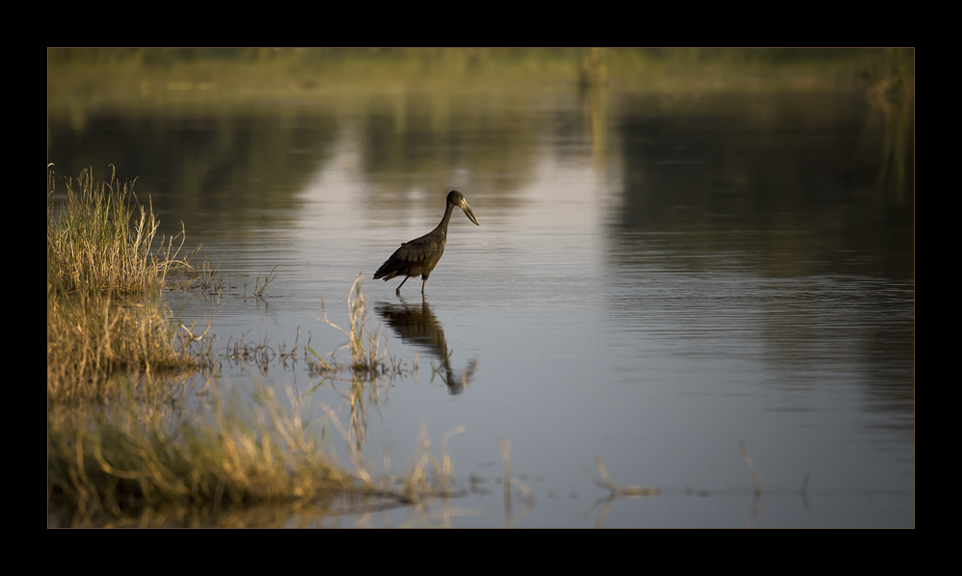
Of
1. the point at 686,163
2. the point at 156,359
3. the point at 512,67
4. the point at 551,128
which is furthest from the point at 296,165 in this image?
the point at 512,67

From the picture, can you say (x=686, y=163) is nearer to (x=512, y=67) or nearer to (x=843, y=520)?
(x=843, y=520)

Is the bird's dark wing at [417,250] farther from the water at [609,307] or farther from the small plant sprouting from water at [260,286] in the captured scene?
the small plant sprouting from water at [260,286]

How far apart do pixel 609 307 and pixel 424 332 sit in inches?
78.6

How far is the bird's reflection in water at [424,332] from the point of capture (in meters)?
8.81

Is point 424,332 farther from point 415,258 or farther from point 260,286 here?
point 260,286

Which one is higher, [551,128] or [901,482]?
[551,128]

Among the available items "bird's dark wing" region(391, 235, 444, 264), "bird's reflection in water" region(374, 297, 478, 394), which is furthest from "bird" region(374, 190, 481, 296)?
"bird's reflection in water" region(374, 297, 478, 394)

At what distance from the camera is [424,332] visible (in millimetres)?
10320

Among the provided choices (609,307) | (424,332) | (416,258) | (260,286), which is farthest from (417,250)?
(609,307)

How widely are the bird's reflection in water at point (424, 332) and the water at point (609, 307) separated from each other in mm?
33

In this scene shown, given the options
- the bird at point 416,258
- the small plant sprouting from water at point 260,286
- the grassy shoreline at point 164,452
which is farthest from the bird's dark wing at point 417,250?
the grassy shoreline at point 164,452

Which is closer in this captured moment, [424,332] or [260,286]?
[424,332]

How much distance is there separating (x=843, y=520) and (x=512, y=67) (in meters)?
61.6

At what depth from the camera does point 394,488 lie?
645 cm
